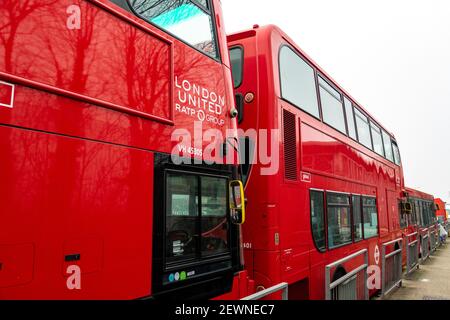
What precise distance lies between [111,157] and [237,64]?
Result: 325 cm

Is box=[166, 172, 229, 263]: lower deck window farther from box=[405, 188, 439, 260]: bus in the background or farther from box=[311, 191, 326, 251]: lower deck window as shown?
box=[405, 188, 439, 260]: bus in the background

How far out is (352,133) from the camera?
25.8 ft

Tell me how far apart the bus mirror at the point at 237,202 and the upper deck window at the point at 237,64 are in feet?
6.80

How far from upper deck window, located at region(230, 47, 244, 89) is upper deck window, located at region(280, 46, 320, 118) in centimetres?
57

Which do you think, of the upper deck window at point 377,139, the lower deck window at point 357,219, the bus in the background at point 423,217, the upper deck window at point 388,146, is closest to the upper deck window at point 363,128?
the upper deck window at point 377,139

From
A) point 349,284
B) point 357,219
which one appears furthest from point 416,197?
point 349,284

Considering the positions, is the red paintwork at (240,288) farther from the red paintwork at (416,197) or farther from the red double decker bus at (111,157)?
the red paintwork at (416,197)

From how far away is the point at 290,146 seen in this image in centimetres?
507

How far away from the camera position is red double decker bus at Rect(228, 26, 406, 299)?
455cm

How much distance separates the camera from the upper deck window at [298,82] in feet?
17.0

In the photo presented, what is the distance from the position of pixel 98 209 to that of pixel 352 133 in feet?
22.0

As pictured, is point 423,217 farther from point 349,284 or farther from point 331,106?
point 349,284
